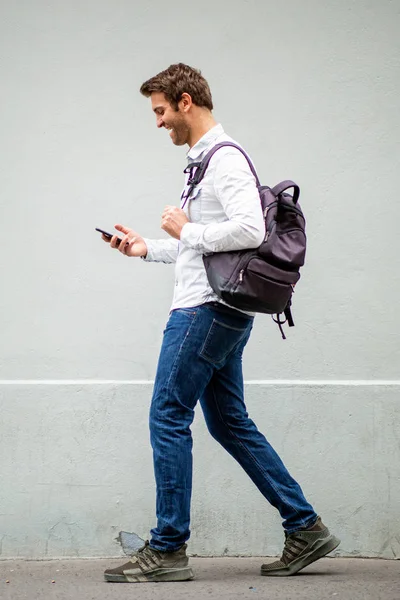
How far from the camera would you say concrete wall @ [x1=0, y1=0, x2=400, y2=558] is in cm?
446

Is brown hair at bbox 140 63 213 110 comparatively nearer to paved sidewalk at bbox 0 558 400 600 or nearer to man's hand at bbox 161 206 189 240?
man's hand at bbox 161 206 189 240

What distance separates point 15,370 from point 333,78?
2.01 meters

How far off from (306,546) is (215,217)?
137 centimetres

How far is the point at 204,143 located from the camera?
374 cm

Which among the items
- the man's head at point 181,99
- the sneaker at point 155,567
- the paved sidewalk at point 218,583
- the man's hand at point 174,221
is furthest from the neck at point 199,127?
the paved sidewalk at point 218,583

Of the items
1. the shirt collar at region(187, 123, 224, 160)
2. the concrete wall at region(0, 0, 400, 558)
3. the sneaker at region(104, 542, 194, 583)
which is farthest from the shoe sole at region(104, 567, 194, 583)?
the shirt collar at region(187, 123, 224, 160)

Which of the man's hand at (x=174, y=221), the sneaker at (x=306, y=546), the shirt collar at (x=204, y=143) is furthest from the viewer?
the sneaker at (x=306, y=546)

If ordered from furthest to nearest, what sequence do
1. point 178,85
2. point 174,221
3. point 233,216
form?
point 178,85, point 174,221, point 233,216

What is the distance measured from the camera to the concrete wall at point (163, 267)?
4461 millimetres

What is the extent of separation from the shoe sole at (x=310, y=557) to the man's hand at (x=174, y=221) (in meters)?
1.37

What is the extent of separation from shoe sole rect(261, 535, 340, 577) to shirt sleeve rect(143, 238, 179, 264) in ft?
4.29

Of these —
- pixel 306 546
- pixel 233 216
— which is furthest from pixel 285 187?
pixel 306 546

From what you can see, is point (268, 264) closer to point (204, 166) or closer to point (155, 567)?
point (204, 166)

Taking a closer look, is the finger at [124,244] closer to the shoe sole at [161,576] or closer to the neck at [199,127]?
the neck at [199,127]
